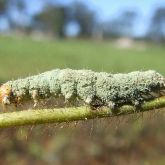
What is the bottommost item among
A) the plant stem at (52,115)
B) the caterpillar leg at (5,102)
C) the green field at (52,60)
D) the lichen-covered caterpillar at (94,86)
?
the plant stem at (52,115)

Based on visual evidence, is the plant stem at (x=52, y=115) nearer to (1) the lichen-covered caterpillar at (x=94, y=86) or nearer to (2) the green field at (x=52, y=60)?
Answer: (1) the lichen-covered caterpillar at (x=94, y=86)

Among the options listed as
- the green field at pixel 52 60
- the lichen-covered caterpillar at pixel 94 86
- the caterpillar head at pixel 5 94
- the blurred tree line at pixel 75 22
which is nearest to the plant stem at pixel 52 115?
the lichen-covered caterpillar at pixel 94 86

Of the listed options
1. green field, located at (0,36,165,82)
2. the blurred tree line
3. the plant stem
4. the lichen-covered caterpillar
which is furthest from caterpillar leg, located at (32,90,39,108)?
the blurred tree line

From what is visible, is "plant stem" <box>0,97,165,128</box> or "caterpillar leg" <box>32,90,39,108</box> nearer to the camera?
"plant stem" <box>0,97,165,128</box>

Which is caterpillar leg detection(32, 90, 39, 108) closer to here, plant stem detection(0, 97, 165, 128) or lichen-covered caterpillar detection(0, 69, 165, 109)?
lichen-covered caterpillar detection(0, 69, 165, 109)

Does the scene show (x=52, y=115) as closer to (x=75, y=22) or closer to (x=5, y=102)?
(x=5, y=102)
